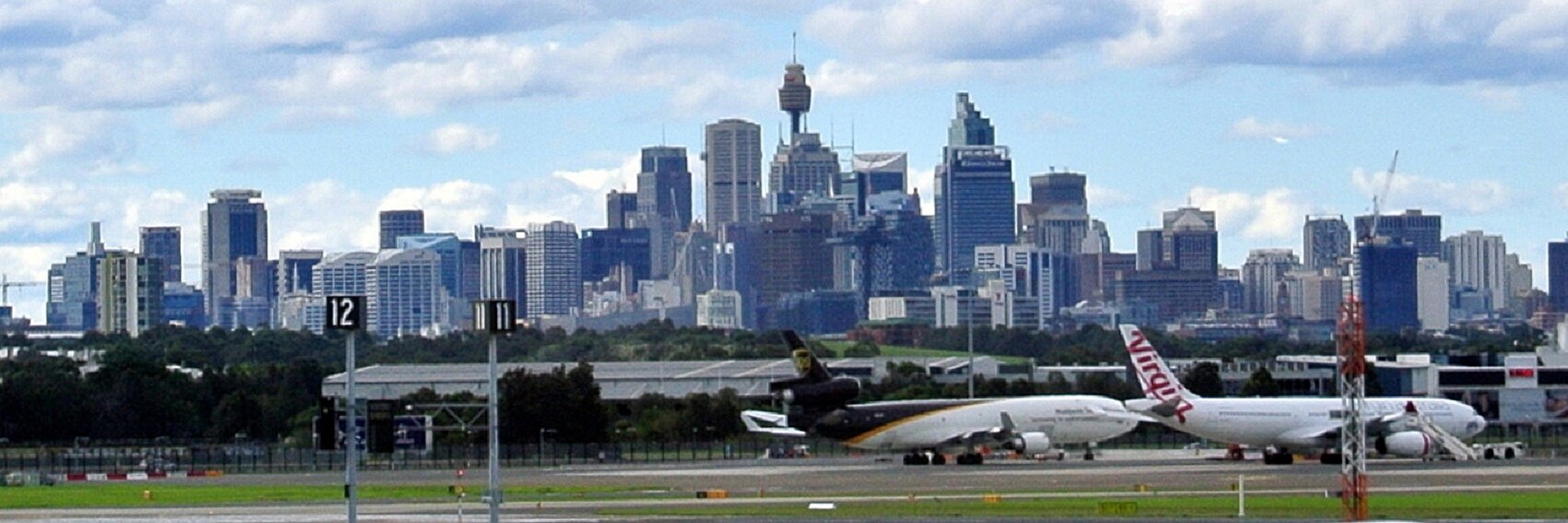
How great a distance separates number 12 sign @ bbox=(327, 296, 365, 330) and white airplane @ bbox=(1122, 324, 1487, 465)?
63.5 metres

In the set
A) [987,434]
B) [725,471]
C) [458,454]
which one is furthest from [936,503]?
[458,454]

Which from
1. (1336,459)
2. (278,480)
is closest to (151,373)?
(278,480)

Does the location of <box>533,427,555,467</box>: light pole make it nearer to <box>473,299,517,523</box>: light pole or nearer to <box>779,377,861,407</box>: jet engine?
<box>779,377,861,407</box>: jet engine

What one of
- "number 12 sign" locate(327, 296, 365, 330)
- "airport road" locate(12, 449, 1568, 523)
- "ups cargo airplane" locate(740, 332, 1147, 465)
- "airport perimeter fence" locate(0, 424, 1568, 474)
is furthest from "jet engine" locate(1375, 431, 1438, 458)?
"number 12 sign" locate(327, 296, 365, 330)

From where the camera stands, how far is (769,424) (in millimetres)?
148250

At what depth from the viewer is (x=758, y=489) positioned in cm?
10394

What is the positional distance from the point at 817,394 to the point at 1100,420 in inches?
488

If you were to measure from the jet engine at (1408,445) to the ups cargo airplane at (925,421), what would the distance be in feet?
38.2

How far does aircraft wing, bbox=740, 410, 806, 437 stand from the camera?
461ft

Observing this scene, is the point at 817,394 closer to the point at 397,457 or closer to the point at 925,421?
the point at 925,421

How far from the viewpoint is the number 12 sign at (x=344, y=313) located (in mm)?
68375

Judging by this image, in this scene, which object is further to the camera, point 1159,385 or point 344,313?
point 1159,385

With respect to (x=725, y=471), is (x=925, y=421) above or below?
above

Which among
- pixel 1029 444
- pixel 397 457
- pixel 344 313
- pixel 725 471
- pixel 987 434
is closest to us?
pixel 344 313
